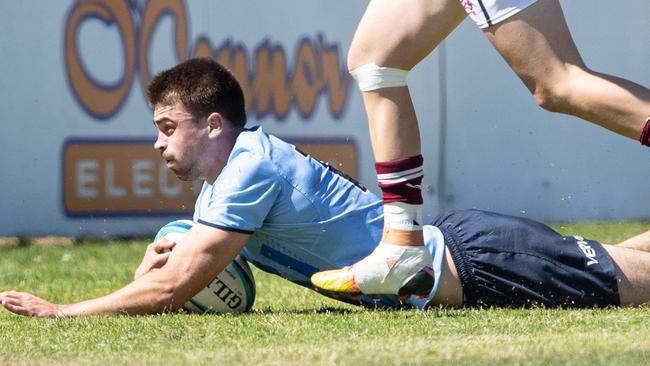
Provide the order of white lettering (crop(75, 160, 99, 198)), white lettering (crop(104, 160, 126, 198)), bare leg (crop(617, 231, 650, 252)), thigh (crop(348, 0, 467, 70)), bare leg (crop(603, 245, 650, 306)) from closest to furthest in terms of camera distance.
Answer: thigh (crop(348, 0, 467, 70)) → bare leg (crop(603, 245, 650, 306)) → bare leg (crop(617, 231, 650, 252)) → white lettering (crop(75, 160, 99, 198)) → white lettering (crop(104, 160, 126, 198))

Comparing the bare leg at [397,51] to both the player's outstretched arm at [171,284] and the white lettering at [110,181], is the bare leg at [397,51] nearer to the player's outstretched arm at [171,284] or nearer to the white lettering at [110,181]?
the player's outstretched arm at [171,284]

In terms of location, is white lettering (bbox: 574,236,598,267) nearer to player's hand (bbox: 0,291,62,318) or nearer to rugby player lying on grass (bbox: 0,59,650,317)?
rugby player lying on grass (bbox: 0,59,650,317)

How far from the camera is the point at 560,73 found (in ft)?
14.5

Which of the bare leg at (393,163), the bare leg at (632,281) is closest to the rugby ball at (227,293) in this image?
the bare leg at (393,163)

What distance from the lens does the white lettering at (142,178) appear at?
465 inches

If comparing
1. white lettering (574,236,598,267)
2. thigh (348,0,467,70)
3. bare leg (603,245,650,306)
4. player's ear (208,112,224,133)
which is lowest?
bare leg (603,245,650,306)

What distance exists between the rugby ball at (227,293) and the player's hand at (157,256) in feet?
0.14

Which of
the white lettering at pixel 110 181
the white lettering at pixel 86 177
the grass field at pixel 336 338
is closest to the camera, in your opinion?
the grass field at pixel 336 338

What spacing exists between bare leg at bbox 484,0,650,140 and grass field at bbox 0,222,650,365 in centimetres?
70

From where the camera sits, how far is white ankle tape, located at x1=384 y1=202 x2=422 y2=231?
486cm

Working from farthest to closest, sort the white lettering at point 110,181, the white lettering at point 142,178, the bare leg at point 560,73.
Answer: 1. the white lettering at point 142,178
2. the white lettering at point 110,181
3. the bare leg at point 560,73

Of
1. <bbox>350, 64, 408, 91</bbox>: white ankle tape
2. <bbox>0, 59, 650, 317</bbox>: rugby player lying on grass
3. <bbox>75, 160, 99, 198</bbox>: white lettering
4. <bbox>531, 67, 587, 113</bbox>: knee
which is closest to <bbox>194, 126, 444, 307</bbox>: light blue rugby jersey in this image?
<bbox>0, 59, 650, 317</bbox>: rugby player lying on grass

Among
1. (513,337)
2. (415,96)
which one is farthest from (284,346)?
(415,96)

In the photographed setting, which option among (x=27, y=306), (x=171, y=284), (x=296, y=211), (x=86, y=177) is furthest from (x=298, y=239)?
(x=86, y=177)
